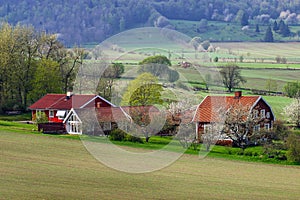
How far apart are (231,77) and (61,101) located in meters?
24.8

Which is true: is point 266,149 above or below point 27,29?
below

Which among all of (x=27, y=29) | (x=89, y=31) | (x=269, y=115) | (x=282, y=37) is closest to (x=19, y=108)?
(x=27, y=29)

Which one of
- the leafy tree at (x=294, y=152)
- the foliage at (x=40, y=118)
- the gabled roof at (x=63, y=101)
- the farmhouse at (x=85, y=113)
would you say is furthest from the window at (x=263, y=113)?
the foliage at (x=40, y=118)

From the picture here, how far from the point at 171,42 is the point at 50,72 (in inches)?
1039

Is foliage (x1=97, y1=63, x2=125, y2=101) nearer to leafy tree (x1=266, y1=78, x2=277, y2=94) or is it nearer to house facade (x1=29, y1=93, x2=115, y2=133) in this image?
house facade (x1=29, y1=93, x2=115, y2=133)

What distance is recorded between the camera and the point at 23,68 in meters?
68.0

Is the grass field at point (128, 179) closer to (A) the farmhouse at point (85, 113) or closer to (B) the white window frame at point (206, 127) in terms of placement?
(B) the white window frame at point (206, 127)

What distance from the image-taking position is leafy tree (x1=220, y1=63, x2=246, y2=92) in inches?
3029

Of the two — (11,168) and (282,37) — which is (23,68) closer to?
(11,168)

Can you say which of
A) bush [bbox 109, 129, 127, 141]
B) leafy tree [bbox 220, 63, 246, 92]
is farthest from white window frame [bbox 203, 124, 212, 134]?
leafy tree [bbox 220, 63, 246, 92]

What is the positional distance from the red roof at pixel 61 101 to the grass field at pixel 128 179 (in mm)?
18111

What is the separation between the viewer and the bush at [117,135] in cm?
4503

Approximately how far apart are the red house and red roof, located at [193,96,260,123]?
27.1 ft

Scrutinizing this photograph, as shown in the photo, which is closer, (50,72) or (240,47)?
(50,72)
